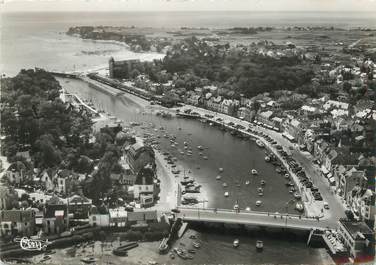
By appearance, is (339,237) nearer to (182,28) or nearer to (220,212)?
(220,212)

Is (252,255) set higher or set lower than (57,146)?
lower

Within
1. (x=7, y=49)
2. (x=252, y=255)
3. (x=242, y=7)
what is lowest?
(x=252, y=255)

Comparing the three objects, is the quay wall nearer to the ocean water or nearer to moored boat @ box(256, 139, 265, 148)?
the ocean water

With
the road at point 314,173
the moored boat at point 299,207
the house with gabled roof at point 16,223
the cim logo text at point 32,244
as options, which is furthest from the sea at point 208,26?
the house with gabled roof at point 16,223

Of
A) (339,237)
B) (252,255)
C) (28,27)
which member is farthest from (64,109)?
(339,237)

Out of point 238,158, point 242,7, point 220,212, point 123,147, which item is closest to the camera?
point 220,212

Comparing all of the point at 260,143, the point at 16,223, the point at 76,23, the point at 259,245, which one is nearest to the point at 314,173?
the point at 260,143

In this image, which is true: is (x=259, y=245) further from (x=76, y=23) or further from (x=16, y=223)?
(x=76, y=23)

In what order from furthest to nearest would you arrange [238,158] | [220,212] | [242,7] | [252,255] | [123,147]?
[238,158] < [123,147] < [242,7] < [220,212] < [252,255]
